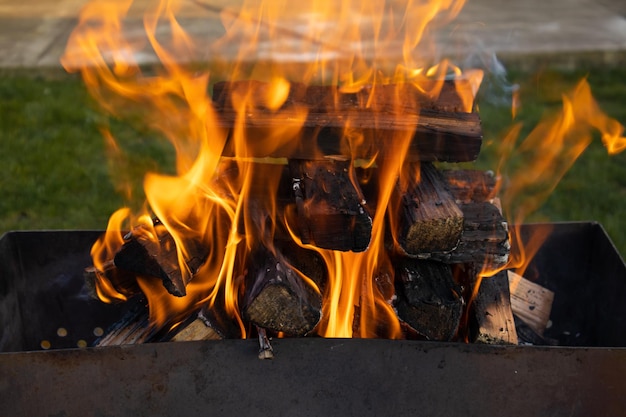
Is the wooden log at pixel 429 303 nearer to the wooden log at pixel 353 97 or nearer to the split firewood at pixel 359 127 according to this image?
the split firewood at pixel 359 127

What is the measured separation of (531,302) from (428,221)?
0.83 metres

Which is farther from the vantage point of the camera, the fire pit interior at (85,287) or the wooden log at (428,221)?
the fire pit interior at (85,287)

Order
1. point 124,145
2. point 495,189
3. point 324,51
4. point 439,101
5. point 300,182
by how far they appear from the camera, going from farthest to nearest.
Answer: point 324,51 < point 124,145 < point 495,189 < point 439,101 < point 300,182

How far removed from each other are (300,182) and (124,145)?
294cm

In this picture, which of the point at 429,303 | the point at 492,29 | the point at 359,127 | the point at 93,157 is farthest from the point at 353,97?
the point at 492,29

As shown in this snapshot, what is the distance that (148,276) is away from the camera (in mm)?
2238

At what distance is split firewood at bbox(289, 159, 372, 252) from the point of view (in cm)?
201

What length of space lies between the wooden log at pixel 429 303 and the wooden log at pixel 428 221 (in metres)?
0.09

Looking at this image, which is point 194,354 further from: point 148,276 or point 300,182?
point 300,182

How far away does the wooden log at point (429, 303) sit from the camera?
2.10m

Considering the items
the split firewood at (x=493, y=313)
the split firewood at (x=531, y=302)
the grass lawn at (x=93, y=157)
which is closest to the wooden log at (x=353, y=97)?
the split firewood at (x=493, y=313)

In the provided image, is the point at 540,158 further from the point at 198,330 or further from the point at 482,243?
the point at 198,330

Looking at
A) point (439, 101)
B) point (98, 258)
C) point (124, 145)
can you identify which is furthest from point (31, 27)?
point (439, 101)

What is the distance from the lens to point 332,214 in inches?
78.7
